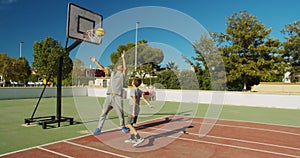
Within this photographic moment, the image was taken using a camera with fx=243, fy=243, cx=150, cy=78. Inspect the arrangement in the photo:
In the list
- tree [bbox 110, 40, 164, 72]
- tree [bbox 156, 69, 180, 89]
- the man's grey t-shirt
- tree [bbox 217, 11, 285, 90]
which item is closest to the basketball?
the man's grey t-shirt

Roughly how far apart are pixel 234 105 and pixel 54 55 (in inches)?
884

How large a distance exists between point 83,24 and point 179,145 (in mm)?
5458

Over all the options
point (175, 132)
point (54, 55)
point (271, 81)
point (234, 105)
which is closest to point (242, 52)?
point (234, 105)

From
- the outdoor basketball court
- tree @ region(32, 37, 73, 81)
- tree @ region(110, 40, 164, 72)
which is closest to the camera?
the outdoor basketball court

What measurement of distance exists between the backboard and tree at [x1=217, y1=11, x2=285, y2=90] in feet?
50.8

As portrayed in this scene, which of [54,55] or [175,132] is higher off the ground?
[54,55]

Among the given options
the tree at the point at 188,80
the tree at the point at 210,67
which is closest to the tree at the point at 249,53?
the tree at the point at 210,67

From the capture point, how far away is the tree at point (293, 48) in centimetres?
2302

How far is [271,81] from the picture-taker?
34.0 metres

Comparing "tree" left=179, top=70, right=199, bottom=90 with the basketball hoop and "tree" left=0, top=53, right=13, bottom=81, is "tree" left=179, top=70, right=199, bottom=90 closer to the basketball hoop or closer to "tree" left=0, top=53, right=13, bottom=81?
the basketball hoop

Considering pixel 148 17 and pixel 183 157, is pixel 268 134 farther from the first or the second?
pixel 148 17

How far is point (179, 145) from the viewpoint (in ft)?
19.6

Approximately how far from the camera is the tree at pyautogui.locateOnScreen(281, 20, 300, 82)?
906 inches

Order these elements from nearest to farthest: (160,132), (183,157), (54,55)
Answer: (183,157) → (160,132) → (54,55)
